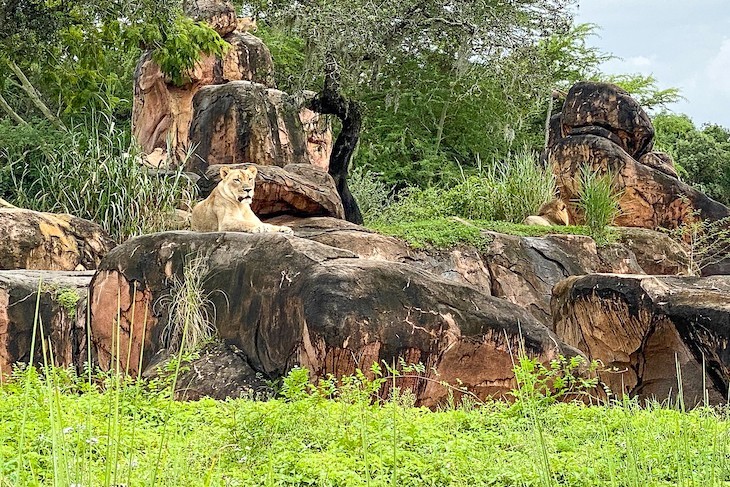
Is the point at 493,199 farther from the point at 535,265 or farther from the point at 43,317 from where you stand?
the point at 43,317

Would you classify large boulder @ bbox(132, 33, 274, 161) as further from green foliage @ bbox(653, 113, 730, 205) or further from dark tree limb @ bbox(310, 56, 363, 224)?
green foliage @ bbox(653, 113, 730, 205)

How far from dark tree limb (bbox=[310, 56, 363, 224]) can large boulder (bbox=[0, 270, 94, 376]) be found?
5846mm

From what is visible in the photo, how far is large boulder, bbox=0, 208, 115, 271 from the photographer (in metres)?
8.70

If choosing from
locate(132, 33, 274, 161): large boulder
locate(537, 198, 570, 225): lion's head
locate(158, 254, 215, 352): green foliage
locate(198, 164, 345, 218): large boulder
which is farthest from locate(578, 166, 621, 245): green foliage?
locate(158, 254, 215, 352): green foliage

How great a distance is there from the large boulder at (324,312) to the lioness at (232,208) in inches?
66.5

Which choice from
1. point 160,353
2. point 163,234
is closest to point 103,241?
point 163,234

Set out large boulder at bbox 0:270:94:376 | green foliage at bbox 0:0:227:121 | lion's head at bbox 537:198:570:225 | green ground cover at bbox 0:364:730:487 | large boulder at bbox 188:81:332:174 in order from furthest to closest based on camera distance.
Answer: lion's head at bbox 537:198:570:225 → large boulder at bbox 188:81:332:174 → green foliage at bbox 0:0:227:121 → large boulder at bbox 0:270:94:376 → green ground cover at bbox 0:364:730:487

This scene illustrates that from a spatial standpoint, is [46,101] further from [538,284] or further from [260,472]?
[260,472]

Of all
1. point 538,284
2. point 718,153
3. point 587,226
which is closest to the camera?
point 538,284

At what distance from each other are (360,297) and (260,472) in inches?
102

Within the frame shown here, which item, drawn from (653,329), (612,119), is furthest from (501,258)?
(612,119)

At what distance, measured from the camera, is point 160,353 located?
6.43 metres

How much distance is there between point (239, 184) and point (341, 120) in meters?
4.49

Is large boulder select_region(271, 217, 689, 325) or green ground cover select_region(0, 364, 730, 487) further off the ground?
green ground cover select_region(0, 364, 730, 487)
